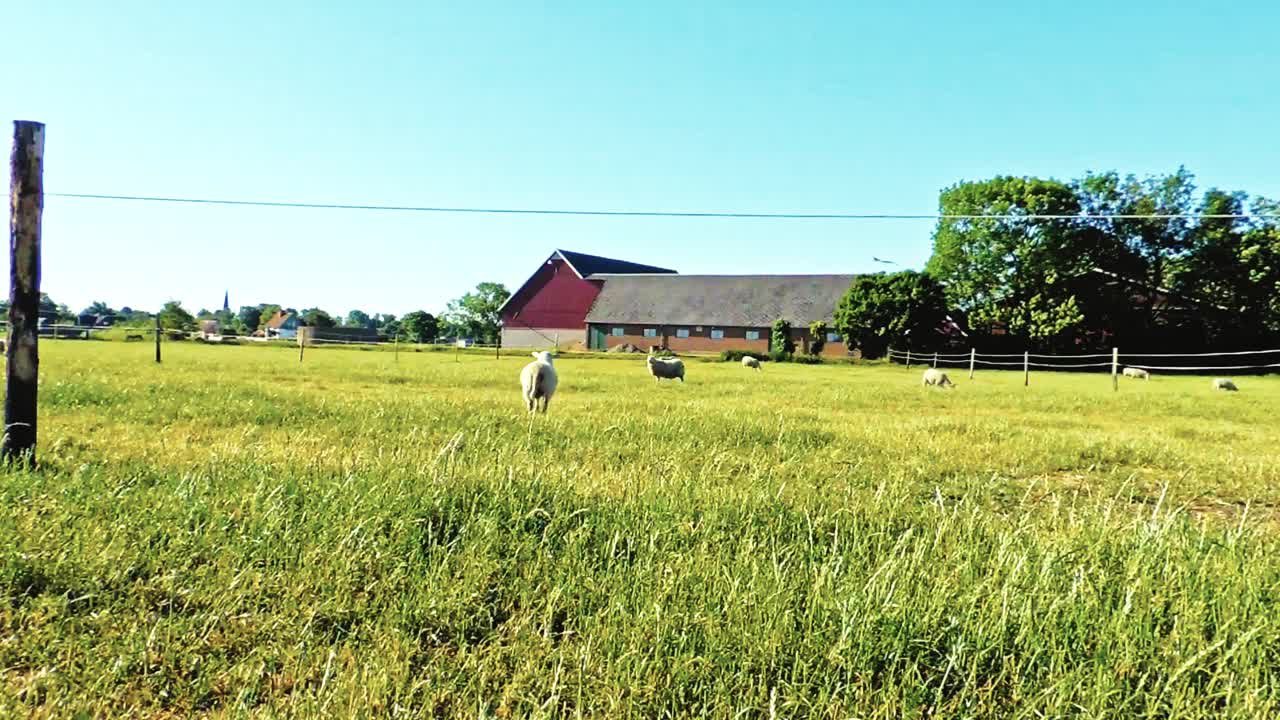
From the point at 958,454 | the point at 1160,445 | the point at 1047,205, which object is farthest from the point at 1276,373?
the point at 958,454

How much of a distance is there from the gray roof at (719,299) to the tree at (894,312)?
1054 centimetres

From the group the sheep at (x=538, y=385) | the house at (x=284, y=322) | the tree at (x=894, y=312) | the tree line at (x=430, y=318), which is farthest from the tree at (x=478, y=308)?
the sheep at (x=538, y=385)

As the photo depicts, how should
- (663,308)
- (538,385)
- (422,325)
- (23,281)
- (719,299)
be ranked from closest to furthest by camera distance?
(23,281)
(538,385)
(719,299)
(663,308)
(422,325)

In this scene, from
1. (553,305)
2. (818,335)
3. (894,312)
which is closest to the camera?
(894,312)

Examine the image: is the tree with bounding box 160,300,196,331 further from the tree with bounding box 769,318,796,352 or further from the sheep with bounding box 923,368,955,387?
the sheep with bounding box 923,368,955,387

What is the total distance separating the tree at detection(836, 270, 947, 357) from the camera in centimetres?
5391

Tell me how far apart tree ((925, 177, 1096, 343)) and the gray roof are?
1345cm

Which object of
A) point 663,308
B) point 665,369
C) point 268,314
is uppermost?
point 663,308

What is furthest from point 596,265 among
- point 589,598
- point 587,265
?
point 589,598

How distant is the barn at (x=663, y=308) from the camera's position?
69.2 meters

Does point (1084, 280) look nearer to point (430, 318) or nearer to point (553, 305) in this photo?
point (553, 305)

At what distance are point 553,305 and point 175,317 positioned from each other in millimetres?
46429

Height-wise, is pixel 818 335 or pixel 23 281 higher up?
pixel 818 335

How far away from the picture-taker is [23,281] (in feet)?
19.4
